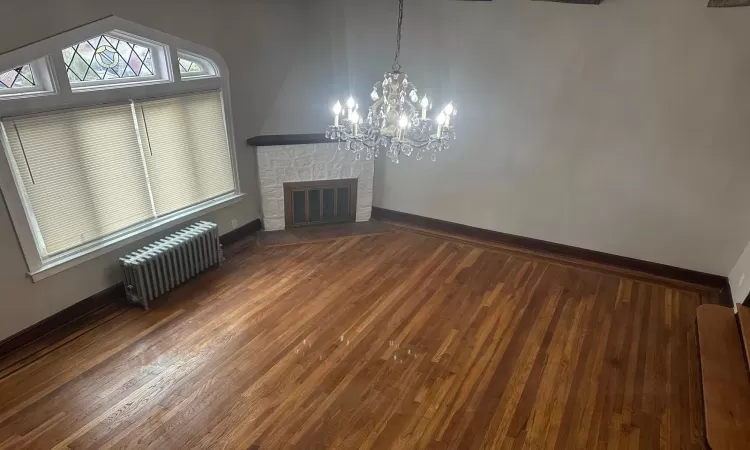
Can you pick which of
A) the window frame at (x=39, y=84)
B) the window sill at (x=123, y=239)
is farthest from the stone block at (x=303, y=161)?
the window frame at (x=39, y=84)

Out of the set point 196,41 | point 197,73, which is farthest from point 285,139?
point 196,41

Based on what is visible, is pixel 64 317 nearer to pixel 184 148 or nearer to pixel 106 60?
A: pixel 184 148

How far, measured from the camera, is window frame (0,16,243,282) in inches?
132

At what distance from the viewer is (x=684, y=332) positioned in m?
4.11

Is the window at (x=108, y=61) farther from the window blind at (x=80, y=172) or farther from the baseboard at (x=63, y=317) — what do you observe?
the baseboard at (x=63, y=317)

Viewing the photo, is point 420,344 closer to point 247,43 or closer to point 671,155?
point 671,155

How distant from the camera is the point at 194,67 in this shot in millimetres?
4676

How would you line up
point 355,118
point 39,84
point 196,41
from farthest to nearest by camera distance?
point 196,41 → point 39,84 → point 355,118

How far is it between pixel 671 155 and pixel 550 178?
1.16 meters

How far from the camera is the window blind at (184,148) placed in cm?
434

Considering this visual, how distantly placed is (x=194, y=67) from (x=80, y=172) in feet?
5.19

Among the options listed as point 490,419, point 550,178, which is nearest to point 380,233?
point 550,178

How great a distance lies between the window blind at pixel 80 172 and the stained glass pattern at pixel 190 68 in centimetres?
81

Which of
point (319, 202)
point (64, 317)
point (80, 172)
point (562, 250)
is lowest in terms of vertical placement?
point (64, 317)
